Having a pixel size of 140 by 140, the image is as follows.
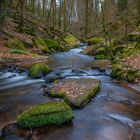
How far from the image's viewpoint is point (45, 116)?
7059 mm

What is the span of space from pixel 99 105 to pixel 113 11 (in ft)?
106

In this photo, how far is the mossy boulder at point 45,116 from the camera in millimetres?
6945

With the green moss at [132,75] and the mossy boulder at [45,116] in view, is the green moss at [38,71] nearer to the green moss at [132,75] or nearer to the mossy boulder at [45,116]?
the green moss at [132,75]

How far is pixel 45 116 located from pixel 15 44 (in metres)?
14.4

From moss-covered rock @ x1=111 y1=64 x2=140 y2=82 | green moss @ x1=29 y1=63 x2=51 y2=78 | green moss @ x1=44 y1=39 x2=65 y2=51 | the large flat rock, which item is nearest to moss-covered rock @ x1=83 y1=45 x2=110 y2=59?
green moss @ x1=44 y1=39 x2=65 y2=51

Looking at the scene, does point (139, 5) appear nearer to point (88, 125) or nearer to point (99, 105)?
point (99, 105)

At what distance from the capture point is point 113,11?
129 feet

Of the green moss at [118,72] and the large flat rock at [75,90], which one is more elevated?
the green moss at [118,72]

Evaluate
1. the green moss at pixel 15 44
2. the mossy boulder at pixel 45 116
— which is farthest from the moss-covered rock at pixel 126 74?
the green moss at pixel 15 44

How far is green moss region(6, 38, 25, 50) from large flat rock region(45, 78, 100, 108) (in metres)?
9.83

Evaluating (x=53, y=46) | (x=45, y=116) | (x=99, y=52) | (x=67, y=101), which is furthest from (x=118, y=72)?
(x=53, y=46)

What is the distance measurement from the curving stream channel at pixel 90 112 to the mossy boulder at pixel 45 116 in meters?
0.18

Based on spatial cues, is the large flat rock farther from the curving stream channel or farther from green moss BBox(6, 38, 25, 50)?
green moss BBox(6, 38, 25, 50)

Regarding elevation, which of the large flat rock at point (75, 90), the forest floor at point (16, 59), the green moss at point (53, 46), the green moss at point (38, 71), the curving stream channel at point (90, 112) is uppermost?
the green moss at point (53, 46)
